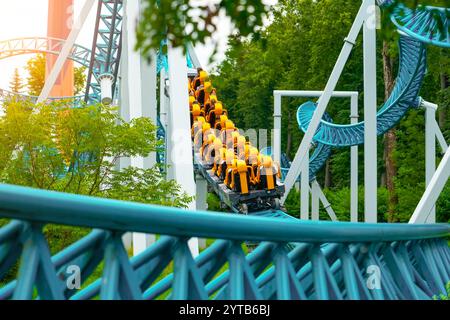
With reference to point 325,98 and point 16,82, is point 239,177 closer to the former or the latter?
point 325,98

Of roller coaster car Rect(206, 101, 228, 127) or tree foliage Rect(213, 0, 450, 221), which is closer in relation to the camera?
roller coaster car Rect(206, 101, 228, 127)

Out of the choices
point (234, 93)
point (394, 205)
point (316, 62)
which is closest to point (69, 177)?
point (394, 205)

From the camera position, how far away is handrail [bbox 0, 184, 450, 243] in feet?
9.10

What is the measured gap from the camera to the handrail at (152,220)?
2.77 metres

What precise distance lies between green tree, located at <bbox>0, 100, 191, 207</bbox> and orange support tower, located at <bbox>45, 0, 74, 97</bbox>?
26095mm

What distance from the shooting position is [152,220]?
3109 millimetres

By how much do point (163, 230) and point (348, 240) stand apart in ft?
4.30

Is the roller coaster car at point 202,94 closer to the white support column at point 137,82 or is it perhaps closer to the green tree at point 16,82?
the white support column at point 137,82

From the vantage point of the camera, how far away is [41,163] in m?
13.3

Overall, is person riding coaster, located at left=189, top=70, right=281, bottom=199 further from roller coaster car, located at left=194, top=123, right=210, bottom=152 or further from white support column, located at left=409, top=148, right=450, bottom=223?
white support column, located at left=409, top=148, right=450, bottom=223

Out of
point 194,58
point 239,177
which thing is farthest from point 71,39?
point 239,177

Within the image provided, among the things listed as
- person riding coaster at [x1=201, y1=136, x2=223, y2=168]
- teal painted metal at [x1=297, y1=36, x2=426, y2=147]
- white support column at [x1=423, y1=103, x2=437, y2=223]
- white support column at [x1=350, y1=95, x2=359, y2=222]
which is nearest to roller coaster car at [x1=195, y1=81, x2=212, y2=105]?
person riding coaster at [x1=201, y1=136, x2=223, y2=168]

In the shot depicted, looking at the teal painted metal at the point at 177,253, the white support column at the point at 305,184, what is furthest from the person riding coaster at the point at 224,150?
the teal painted metal at the point at 177,253

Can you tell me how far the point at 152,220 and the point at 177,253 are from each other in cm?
29
